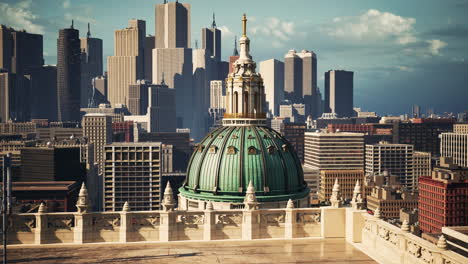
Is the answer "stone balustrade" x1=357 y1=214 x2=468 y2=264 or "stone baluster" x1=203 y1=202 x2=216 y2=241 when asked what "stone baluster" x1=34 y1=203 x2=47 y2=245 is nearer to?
"stone baluster" x1=203 y1=202 x2=216 y2=241

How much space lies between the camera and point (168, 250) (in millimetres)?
29062

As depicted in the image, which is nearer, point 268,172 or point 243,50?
point 268,172

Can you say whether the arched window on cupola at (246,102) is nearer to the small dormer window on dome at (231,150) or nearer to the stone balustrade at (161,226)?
the small dormer window on dome at (231,150)

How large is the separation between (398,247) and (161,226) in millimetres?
12080

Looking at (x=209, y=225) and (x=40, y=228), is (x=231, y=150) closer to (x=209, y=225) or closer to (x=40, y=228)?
(x=209, y=225)

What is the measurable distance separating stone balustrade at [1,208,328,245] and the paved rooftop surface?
1.85ft

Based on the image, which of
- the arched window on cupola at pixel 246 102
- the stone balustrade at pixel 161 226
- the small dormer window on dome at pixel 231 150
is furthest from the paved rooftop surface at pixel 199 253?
the arched window on cupola at pixel 246 102

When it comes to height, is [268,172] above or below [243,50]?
below

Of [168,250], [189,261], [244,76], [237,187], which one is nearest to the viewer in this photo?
[189,261]

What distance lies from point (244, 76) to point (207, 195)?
66.8ft

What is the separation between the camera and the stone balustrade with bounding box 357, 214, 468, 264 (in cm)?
2289

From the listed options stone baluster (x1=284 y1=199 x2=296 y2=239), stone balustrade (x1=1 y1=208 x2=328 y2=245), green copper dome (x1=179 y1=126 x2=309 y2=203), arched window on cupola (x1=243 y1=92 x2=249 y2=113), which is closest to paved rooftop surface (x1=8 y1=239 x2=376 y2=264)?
stone balustrade (x1=1 y1=208 x2=328 y2=245)

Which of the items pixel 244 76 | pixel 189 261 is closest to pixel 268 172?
pixel 244 76

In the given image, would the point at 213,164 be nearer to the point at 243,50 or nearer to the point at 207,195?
the point at 207,195
